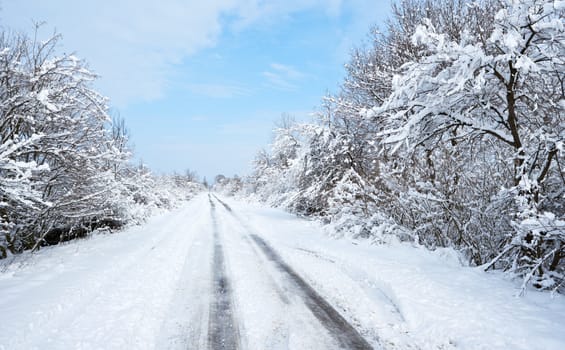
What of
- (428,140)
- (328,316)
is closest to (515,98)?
(428,140)

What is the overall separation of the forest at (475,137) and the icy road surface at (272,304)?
0.76m

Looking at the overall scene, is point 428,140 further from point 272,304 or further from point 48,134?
point 48,134

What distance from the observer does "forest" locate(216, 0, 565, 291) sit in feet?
15.0

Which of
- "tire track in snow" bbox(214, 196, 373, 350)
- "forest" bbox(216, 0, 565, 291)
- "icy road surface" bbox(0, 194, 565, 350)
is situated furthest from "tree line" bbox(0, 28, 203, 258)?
"forest" bbox(216, 0, 565, 291)

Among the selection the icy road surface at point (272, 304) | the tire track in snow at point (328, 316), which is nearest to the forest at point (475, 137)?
the icy road surface at point (272, 304)

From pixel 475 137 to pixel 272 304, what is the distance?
4.93m

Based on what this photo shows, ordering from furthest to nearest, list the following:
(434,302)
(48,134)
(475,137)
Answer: (48,134), (475,137), (434,302)

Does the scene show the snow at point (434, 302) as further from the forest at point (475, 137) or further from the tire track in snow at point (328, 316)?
the forest at point (475, 137)

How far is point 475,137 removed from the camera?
6129 millimetres

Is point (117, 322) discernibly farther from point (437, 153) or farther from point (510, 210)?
point (437, 153)

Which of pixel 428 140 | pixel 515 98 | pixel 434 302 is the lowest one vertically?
pixel 434 302

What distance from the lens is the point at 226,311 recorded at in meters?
4.87

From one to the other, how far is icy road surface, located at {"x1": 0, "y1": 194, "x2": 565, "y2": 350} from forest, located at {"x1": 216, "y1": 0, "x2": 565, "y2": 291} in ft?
2.49

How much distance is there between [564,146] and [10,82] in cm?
1214
